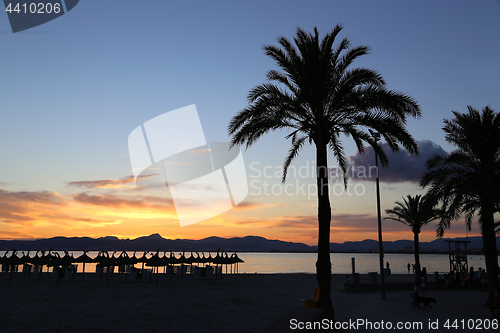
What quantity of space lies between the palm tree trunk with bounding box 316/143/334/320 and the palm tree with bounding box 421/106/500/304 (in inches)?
343

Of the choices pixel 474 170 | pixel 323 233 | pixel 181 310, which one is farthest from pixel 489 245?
pixel 181 310

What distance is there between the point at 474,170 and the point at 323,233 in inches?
424

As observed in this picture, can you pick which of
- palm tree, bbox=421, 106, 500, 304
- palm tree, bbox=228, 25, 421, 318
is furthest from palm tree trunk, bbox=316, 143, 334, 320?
palm tree, bbox=421, 106, 500, 304

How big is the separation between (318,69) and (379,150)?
4920mm

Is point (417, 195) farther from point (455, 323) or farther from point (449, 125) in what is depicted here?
point (455, 323)

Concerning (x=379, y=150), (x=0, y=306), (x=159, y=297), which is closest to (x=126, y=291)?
(x=159, y=297)

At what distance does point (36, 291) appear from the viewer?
73.8ft

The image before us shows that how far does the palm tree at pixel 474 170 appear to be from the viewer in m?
19.2

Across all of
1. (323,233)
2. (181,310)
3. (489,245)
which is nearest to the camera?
(323,233)

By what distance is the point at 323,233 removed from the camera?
14703 mm

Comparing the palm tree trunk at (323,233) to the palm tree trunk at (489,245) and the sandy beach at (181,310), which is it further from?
the palm tree trunk at (489,245)

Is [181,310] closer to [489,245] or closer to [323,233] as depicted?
[323,233]

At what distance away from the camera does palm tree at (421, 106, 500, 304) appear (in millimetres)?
19172

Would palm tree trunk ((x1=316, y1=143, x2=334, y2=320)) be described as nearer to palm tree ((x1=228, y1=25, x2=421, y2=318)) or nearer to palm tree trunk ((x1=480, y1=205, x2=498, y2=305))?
palm tree ((x1=228, y1=25, x2=421, y2=318))
